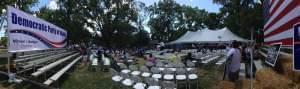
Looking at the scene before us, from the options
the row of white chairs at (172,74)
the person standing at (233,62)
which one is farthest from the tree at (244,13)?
the person standing at (233,62)

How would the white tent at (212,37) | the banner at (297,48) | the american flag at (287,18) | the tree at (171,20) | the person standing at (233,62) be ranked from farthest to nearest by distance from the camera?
the tree at (171,20), the white tent at (212,37), the person standing at (233,62), the american flag at (287,18), the banner at (297,48)

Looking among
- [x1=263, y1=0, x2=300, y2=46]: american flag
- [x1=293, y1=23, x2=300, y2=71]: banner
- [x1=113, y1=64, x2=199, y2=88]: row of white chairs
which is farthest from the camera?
[x1=113, y1=64, x2=199, y2=88]: row of white chairs

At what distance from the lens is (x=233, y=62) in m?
10.2

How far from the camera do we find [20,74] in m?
12.8

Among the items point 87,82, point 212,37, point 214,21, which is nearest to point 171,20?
point 214,21

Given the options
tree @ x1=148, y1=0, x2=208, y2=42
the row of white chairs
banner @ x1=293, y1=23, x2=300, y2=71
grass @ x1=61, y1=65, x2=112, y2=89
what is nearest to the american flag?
banner @ x1=293, y1=23, x2=300, y2=71

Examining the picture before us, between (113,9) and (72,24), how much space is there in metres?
6.75

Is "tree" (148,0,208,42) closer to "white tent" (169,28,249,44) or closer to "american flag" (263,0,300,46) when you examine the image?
"white tent" (169,28,249,44)

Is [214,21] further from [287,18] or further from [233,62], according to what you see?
[287,18]

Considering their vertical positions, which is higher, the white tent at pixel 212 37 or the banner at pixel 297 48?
the white tent at pixel 212 37

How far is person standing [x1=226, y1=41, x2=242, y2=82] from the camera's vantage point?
10.1 m

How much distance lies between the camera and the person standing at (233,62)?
397 inches

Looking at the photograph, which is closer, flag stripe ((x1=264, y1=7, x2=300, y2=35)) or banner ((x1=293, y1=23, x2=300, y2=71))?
banner ((x1=293, y1=23, x2=300, y2=71))

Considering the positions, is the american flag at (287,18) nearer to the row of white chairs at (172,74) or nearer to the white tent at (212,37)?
the row of white chairs at (172,74)
